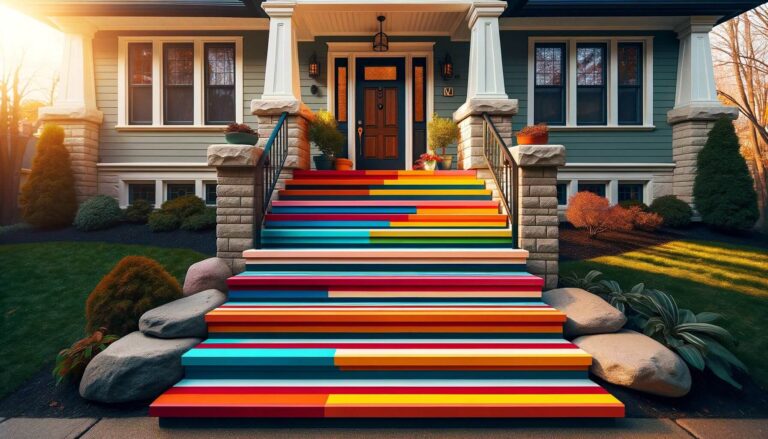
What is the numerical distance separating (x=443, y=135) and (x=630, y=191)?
15.3ft

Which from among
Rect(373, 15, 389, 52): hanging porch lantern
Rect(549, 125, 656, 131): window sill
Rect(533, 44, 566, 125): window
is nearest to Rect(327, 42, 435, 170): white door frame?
Rect(373, 15, 389, 52): hanging porch lantern

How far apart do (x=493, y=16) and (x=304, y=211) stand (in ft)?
16.2

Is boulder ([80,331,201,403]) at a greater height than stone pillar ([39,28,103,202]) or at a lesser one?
lesser

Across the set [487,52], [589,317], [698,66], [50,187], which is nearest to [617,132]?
[698,66]

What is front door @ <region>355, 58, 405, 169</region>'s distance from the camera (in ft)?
29.6

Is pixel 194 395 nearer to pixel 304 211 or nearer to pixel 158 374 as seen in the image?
pixel 158 374

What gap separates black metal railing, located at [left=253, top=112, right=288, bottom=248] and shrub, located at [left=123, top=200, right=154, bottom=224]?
144 inches

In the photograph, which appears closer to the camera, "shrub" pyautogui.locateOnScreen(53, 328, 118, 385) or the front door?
"shrub" pyautogui.locateOnScreen(53, 328, 118, 385)

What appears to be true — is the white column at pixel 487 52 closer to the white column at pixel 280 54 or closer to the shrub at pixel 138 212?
the white column at pixel 280 54

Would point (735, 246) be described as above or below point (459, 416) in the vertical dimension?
above

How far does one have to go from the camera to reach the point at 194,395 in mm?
2916

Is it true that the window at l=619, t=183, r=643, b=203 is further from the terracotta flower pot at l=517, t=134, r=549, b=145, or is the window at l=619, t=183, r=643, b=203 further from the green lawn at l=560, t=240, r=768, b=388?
the terracotta flower pot at l=517, t=134, r=549, b=145

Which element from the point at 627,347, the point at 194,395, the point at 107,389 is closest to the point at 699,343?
the point at 627,347

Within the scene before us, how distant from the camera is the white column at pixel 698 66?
846 centimetres
